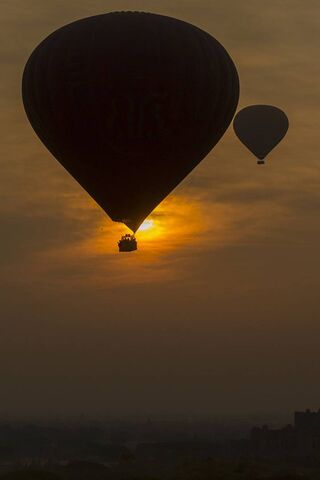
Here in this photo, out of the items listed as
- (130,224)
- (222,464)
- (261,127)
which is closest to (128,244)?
(130,224)

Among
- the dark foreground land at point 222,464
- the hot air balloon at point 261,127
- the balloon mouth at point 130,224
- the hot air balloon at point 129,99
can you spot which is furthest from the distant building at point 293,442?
the hot air balloon at point 129,99

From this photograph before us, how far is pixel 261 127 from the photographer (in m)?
59.9

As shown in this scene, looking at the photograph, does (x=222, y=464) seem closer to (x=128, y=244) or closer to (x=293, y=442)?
(x=293, y=442)

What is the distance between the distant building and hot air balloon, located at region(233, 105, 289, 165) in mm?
107968

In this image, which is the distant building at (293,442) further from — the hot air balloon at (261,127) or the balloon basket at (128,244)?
the balloon basket at (128,244)

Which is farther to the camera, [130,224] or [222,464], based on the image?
[222,464]

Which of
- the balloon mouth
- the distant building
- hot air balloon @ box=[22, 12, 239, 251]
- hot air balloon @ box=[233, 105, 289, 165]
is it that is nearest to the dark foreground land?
the distant building

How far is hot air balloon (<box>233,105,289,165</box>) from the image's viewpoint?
58375 millimetres

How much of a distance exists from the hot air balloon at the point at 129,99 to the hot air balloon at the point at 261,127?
1667cm

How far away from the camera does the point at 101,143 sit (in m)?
40.3

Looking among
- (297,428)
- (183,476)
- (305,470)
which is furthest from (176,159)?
(297,428)

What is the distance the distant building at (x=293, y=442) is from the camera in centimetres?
16962

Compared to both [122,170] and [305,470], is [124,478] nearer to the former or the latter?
[305,470]

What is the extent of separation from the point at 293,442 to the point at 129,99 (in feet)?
482
